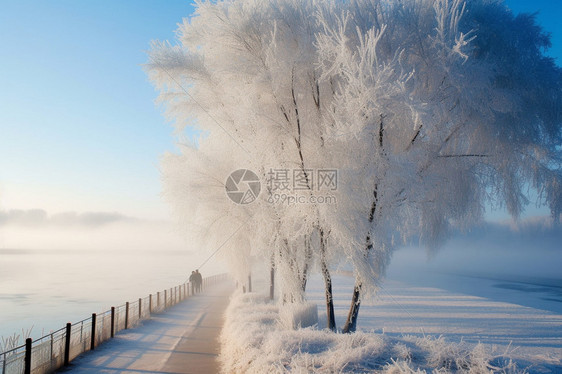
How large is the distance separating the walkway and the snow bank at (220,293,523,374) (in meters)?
0.83

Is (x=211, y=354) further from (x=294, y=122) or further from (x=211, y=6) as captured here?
(x=211, y=6)

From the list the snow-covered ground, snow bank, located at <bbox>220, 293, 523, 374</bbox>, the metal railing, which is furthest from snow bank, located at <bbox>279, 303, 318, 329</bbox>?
the metal railing

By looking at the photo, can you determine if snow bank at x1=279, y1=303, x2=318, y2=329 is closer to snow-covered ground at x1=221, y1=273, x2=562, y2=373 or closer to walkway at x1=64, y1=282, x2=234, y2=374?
snow-covered ground at x1=221, y1=273, x2=562, y2=373

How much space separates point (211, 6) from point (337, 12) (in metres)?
3.35

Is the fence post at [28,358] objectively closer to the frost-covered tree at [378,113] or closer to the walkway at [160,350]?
the walkway at [160,350]

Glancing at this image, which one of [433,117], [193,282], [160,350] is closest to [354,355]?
[433,117]

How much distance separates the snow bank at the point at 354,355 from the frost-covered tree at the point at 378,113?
1.39 metres

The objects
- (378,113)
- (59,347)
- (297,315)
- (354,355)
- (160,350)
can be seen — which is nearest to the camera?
(354,355)

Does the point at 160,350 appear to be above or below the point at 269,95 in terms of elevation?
below

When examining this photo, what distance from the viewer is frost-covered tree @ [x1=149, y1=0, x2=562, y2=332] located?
25.6ft

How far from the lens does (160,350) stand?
29.8 ft

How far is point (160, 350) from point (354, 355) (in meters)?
5.25

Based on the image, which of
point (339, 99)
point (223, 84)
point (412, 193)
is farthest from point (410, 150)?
point (223, 84)

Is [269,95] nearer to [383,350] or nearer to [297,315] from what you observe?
[297,315]
